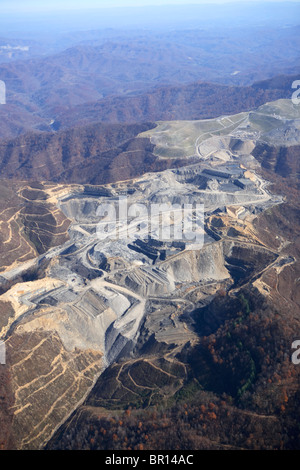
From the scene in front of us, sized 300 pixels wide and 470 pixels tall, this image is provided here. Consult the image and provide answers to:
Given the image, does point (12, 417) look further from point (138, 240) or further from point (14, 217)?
point (14, 217)

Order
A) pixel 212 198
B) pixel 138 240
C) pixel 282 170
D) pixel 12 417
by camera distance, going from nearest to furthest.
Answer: pixel 12 417, pixel 138 240, pixel 212 198, pixel 282 170

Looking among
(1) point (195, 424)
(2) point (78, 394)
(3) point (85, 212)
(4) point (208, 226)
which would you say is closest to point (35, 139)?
(3) point (85, 212)

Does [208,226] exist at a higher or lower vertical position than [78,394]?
higher

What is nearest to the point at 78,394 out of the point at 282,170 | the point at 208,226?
the point at 208,226

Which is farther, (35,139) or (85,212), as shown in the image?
(35,139)

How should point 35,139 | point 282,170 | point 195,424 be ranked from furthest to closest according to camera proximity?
point 35,139 < point 282,170 < point 195,424

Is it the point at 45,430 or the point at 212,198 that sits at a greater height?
the point at 212,198
